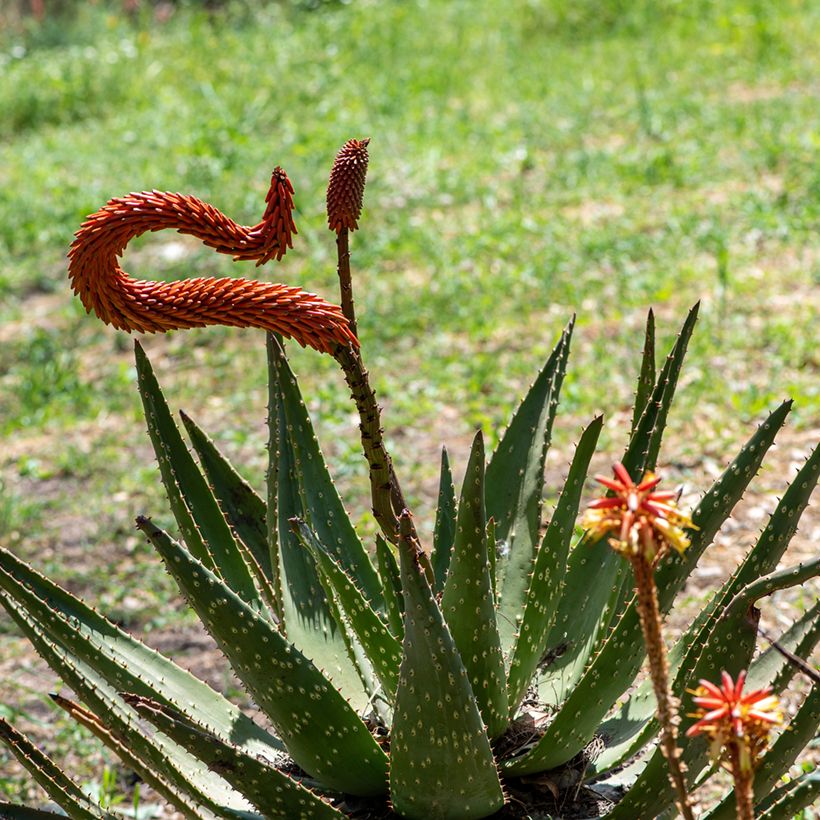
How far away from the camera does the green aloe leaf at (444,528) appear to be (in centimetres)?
266

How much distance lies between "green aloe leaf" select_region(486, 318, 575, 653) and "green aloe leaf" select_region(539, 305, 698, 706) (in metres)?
0.12

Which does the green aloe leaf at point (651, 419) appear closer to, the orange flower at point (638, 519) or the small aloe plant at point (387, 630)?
the small aloe plant at point (387, 630)

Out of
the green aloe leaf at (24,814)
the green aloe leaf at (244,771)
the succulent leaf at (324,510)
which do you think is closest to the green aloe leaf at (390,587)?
the succulent leaf at (324,510)

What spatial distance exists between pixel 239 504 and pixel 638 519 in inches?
70.1

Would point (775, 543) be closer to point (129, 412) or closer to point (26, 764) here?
point (26, 764)

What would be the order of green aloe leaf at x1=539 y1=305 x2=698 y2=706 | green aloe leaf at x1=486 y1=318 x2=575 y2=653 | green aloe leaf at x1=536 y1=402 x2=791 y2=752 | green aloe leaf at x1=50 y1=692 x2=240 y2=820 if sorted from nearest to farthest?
green aloe leaf at x1=50 y1=692 x2=240 y2=820, green aloe leaf at x1=536 y1=402 x2=791 y2=752, green aloe leaf at x1=539 y1=305 x2=698 y2=706, green aloe leaf at x1=486 y1=318 x2=575 y2=653

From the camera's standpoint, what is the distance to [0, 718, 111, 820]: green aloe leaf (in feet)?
6.60

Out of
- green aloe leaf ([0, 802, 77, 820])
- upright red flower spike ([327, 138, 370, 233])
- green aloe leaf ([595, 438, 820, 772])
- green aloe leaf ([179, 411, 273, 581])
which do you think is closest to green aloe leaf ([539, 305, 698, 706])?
green aloe leaf ([595, 438, 820, 772])

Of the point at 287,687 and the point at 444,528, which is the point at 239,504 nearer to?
the point at 444,528

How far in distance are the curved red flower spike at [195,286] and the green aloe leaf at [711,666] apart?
68cm

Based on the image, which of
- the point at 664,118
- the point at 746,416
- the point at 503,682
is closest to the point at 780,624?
the point at 746,416

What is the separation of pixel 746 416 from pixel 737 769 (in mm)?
3765

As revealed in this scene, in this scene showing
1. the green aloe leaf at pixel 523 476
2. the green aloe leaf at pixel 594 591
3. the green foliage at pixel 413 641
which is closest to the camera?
the green foliage at pixel 413 641

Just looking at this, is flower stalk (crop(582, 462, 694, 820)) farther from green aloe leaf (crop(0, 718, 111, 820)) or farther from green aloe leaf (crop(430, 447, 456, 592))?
green aloe leaf (crop(430, 447, 456, 592))
